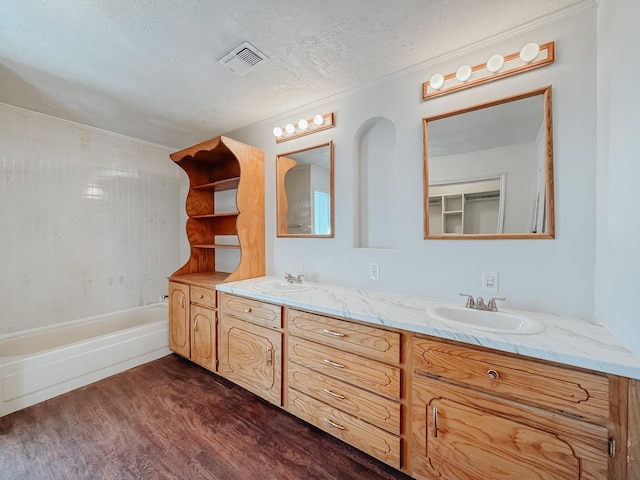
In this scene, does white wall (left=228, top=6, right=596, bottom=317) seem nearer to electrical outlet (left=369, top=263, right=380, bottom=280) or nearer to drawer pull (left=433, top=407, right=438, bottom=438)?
electrical outlet (left=369, top=263, right=380, bottom=280)

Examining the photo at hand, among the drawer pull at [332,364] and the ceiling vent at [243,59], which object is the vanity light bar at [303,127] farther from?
the drawer pull at [332,364]

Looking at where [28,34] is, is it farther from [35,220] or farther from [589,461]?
[589,461]

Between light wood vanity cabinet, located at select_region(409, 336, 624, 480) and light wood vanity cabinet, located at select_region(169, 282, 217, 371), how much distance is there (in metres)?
1.71

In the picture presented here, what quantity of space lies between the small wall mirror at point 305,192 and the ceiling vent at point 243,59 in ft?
2.42

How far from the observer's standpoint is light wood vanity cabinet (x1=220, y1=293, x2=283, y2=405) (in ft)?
5.84

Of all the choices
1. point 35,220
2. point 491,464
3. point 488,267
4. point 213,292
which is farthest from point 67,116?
point 491,464

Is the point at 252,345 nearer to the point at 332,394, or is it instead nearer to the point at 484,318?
the point at 332,394

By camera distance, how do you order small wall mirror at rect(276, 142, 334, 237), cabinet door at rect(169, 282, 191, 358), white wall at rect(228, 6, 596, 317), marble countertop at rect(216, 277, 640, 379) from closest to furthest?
marble countertop at rect(216, 277, 640, 379)
white wall at rect(228, 6, 596, 317)
small wall mirror at rect(276, 142, 334, 237)
cabinet door at rect(169, 282, 191, 358)

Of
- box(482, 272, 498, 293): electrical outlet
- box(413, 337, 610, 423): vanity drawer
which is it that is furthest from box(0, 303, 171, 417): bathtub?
box(482, 272, 498, 293): electrical outlet

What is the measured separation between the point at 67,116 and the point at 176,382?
270 centimetres

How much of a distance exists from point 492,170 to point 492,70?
0.55 m

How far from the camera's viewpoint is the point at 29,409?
186 centimetres

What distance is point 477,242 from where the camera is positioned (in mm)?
1534

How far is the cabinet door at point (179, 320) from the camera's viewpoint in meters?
2.47
